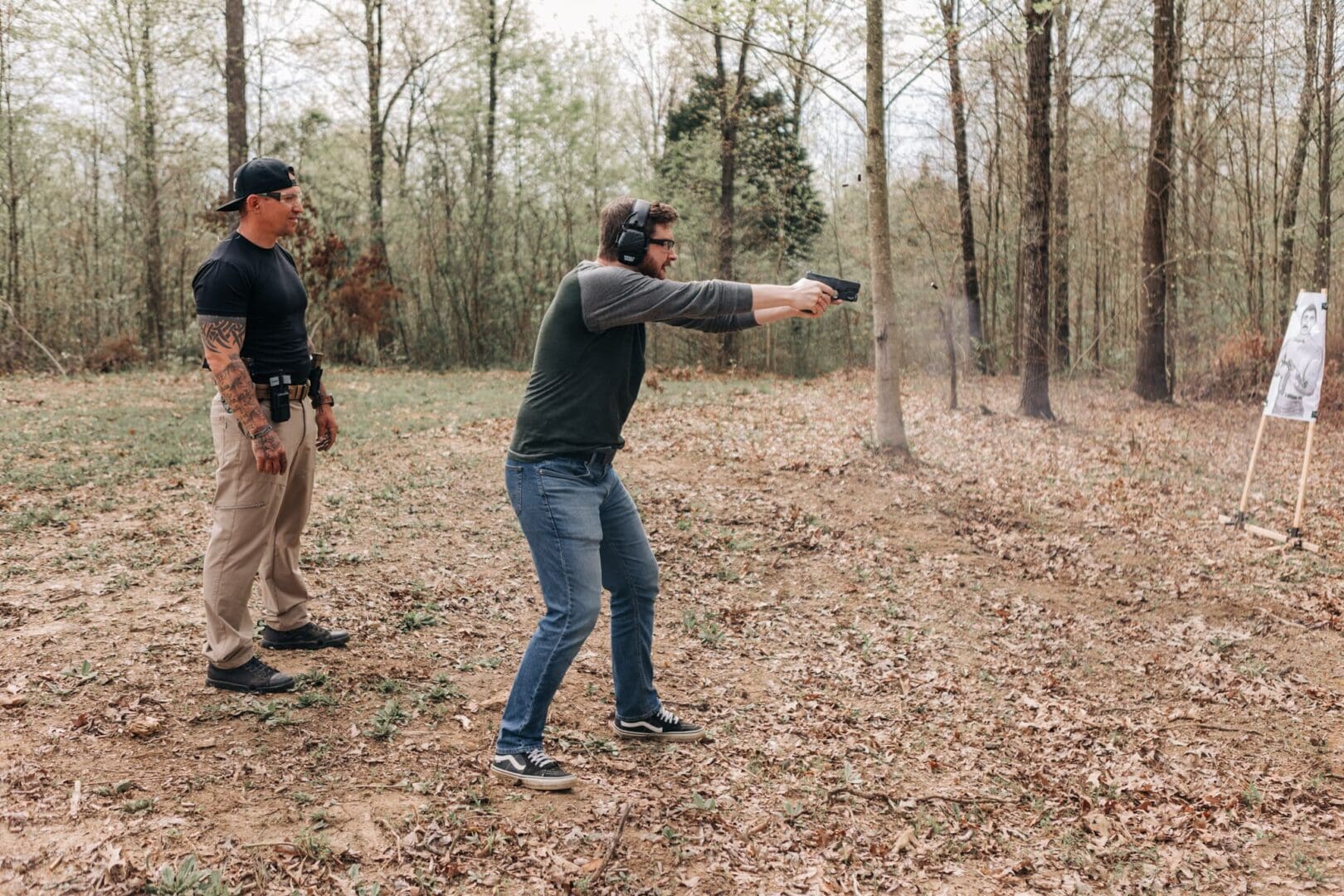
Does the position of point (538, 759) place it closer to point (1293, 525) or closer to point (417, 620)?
point (417, 620)

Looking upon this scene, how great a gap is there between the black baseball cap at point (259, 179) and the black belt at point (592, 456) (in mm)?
1809

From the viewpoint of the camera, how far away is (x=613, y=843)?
11.4 ft

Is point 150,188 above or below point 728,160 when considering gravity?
below

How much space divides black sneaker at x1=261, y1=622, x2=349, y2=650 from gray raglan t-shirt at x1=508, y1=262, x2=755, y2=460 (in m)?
1.98

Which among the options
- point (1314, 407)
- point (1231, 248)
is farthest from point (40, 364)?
point (1231, 248)

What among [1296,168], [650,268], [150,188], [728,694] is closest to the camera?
[650,268]

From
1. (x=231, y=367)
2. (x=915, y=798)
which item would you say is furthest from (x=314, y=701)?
(x=915, y=798)

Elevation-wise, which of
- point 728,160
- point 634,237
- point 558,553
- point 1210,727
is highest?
point 728,160

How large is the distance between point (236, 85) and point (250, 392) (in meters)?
15.5

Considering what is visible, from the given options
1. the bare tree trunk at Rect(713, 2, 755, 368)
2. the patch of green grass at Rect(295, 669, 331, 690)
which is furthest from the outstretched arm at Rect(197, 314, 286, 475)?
the bare tree trunk at Rect(713, 2, 755, 368)

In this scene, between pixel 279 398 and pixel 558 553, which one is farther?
pixel 279 398

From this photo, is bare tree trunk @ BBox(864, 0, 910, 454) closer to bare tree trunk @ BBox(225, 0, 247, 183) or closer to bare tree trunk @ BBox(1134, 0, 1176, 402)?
bare tree trunk @ BBox(1134, 0, 1176, 402)

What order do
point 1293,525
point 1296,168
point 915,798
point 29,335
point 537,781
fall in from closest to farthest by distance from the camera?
point 537,781
point 915,798
point 1293,525
point 1296,168
point 29,335

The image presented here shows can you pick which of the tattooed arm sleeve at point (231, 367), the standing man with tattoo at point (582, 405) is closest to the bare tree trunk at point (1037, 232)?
the standing man with tattoo at point (582, 405)
